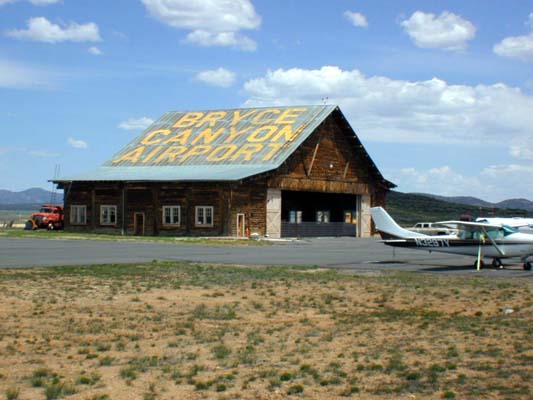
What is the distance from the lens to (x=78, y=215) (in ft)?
191

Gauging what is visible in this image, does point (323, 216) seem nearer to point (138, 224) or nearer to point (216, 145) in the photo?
point (216, 145)

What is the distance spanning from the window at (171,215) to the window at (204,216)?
1521 mm

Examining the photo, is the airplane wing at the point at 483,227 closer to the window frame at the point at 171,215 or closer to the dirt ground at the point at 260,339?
the dirt ground at the point at 260,339

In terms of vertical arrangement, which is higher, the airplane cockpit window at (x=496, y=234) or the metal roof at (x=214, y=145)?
the metal roof at (x=214, y=145)

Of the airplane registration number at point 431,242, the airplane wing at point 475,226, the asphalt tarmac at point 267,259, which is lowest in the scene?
the asphalt tarmac at point 267,259

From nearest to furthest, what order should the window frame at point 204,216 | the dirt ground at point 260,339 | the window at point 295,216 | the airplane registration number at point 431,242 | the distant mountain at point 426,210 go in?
the dirt ground at point 260,339
the airplane registration number at point 431,242
the window frame at point 204,216
the window at point 295,216
the distant mountain at point 426,210

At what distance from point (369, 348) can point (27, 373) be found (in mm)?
4850

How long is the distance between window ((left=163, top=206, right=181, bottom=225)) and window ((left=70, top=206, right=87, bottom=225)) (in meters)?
7.33

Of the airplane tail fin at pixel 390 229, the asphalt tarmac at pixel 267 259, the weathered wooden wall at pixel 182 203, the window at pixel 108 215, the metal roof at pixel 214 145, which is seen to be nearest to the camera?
the asphalt tarmac at pixel 267 259

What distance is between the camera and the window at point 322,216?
63.9 metres

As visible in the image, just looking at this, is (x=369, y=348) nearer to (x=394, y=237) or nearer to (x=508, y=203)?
(x=394, y=237)

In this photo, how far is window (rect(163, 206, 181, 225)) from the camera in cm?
5316

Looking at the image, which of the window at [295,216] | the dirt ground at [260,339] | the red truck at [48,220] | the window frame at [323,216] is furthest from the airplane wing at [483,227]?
the red truck at [48,220]

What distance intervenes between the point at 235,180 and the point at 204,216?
4.14m
